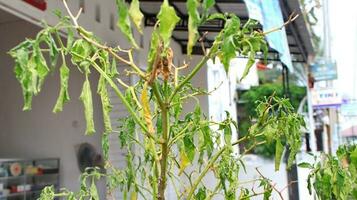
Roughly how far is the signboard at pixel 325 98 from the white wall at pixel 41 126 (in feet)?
28.6

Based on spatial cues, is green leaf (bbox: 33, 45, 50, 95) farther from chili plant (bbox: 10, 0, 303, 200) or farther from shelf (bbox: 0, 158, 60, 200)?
shelf (bbox: 0, 158, 60, 200)

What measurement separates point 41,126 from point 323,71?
329 inches

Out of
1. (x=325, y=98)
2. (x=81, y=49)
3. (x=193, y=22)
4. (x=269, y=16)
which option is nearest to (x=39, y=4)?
(x=269, y=16)

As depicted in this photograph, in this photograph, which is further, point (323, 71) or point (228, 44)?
point (323, 71)

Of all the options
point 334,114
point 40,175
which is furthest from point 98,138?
point 334,114

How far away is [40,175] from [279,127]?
505 centimetres

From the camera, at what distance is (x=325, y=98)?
44.6 feet

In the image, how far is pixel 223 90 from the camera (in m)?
14.7

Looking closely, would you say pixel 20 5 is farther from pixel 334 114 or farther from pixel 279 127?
pixel 334 114

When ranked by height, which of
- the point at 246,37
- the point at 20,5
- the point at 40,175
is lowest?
the point at 40,175

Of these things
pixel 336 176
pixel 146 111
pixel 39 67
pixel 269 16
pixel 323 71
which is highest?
pixel 323 71

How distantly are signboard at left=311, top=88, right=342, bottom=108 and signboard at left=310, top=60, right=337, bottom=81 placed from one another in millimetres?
985

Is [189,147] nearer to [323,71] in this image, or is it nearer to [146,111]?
[146,111]

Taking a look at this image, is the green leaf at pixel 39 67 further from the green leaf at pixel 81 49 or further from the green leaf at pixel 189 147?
the green leaf at pixel 189 147
